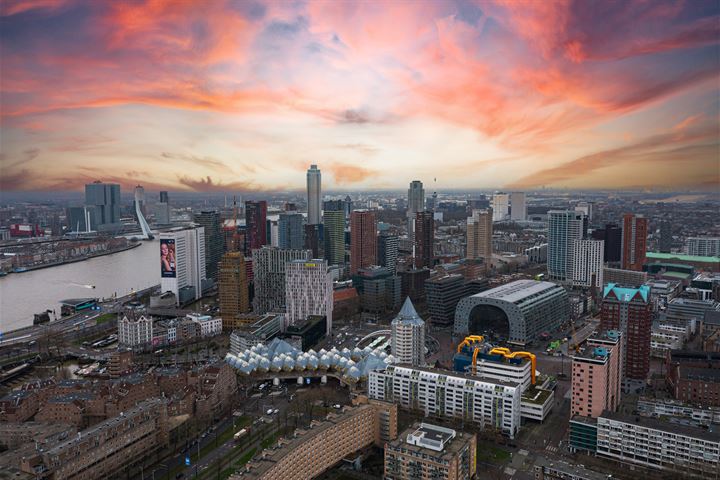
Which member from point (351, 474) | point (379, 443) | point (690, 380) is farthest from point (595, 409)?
point (351, 474)

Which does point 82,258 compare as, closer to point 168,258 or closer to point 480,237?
point 168,258

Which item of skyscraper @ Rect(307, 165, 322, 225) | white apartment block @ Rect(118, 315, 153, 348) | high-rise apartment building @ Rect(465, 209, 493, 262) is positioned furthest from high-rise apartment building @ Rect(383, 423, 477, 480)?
skyscraper @ Rect(307, 165, 322, 225)

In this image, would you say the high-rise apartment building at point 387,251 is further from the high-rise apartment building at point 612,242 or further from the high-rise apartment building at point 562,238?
the high-rise apartment building at point 612,242

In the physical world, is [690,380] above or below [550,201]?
below

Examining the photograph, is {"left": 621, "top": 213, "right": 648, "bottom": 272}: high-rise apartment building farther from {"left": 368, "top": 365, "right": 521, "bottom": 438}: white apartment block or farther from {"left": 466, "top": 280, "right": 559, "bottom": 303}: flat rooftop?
{"left": 368, "top": 365, "right": 521, "bottom": 438}: white apartment block

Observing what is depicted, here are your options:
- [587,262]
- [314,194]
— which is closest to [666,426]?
[587,262]

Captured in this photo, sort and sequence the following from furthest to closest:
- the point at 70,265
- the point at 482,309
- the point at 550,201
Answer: the point at 550,201 < the point at 70,265 < the point at 482,309

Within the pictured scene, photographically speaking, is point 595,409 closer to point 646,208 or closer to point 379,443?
point 379,443

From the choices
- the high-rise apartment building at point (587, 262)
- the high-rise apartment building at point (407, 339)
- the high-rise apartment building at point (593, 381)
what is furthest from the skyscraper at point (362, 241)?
the high-rise apartment building at point (593, 381)
